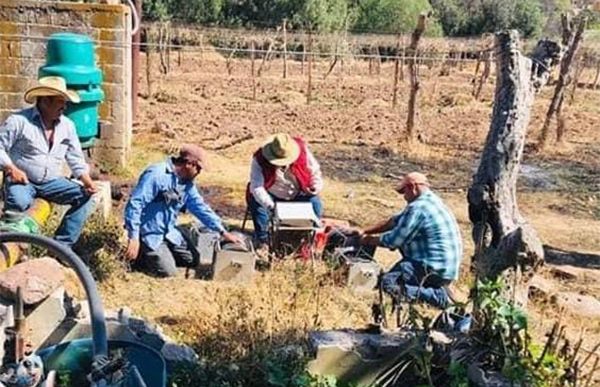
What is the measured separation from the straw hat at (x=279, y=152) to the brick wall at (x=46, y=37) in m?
2.97

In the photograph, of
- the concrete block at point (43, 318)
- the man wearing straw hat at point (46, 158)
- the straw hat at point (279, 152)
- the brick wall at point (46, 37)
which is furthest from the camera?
the brick wall at point (46, 37)

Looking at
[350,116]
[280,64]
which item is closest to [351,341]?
[350,116]

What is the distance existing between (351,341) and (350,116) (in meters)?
12.4

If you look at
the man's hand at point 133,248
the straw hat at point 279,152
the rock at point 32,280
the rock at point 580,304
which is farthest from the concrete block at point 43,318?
the rock at point 580,304

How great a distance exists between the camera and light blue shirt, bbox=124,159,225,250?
580 cm

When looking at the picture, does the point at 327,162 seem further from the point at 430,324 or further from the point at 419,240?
the point at 430,324

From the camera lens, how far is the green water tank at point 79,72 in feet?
26.0

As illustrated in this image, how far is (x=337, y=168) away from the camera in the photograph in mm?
11172

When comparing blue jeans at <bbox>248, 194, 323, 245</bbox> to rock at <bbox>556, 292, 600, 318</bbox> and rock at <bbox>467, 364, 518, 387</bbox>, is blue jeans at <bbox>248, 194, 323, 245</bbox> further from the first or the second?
rock at <bbox>467, 364, 518, 387</bbox>

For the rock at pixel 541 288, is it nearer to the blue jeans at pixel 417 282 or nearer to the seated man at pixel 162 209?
the blue jeans at pixel 417 282

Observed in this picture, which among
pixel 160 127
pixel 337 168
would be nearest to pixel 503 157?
pixel 337 168

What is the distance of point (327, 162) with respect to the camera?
11.5m

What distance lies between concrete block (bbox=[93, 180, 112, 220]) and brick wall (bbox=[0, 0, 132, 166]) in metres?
2.12

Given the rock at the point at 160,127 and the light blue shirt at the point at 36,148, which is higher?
the light blue shirt at the point at 36,148
